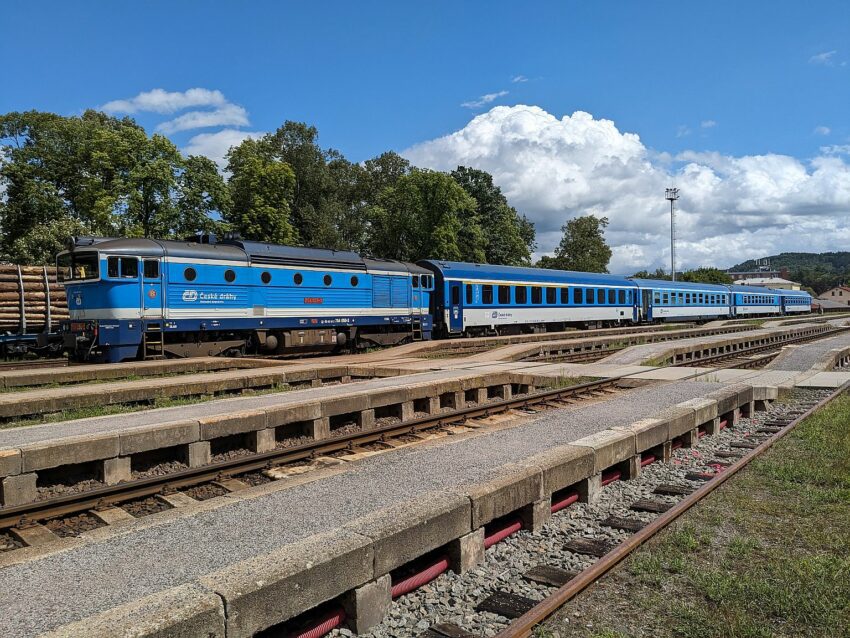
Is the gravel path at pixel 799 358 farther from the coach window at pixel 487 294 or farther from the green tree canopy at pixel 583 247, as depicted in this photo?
the green tree canopy at pixel 583 247

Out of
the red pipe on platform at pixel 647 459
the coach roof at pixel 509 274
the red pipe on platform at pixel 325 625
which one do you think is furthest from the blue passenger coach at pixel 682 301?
the red pipe on platform at pixel 325 625

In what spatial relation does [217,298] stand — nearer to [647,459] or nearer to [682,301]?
[647,459]

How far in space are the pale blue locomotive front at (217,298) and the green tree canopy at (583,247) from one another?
67.9m

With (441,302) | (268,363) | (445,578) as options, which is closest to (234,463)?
(445,578)

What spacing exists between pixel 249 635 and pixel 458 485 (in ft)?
9.39

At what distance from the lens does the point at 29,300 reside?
76.0 ft

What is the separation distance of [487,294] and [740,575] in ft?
85.1

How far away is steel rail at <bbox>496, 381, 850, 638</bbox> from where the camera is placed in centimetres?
430

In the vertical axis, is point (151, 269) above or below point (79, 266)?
below

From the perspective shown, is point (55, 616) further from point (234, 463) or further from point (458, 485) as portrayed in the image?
point (234, 463)

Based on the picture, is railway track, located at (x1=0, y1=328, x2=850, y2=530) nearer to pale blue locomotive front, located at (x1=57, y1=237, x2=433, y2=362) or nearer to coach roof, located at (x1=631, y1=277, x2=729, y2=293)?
pale blue locomotive front, located at (x1=57, y1=237, x2=433, y2=362)

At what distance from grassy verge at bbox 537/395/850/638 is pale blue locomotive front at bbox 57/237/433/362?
15.9 metres

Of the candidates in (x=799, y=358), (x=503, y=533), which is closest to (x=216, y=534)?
(x=503, y=533)

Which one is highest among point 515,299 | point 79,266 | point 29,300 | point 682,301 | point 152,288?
point 79,266
